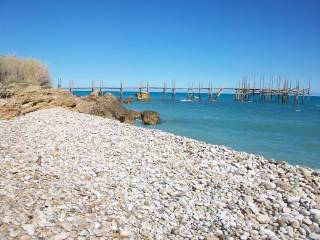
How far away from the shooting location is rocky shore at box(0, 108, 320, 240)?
489 centimetres

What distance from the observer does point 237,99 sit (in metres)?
87.4

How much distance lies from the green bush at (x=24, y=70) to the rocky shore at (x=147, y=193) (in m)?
29.6

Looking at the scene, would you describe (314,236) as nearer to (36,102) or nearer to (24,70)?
(36,102)

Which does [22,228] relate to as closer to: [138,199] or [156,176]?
→ [138,199]

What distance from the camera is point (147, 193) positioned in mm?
6074

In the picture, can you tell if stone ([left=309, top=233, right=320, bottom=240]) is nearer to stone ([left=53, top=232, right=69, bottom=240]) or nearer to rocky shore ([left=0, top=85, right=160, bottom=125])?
stone ([left=53, top=232, right=69, bottom=240])

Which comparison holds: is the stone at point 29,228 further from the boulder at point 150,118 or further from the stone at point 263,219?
the boulder at point 150,118

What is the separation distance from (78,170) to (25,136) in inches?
144

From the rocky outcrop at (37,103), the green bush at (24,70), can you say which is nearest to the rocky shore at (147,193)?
the rocky outcrop at (37,103)

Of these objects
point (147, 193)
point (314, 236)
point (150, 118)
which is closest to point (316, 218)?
point (314, 236)

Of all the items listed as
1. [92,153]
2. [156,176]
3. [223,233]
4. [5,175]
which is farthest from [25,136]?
[223,233]

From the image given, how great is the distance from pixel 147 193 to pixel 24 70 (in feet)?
117

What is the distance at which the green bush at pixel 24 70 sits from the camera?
118ft

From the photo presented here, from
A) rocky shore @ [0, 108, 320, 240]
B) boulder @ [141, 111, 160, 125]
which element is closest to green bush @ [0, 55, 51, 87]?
boulder @ [141, 111, 160, 125]
